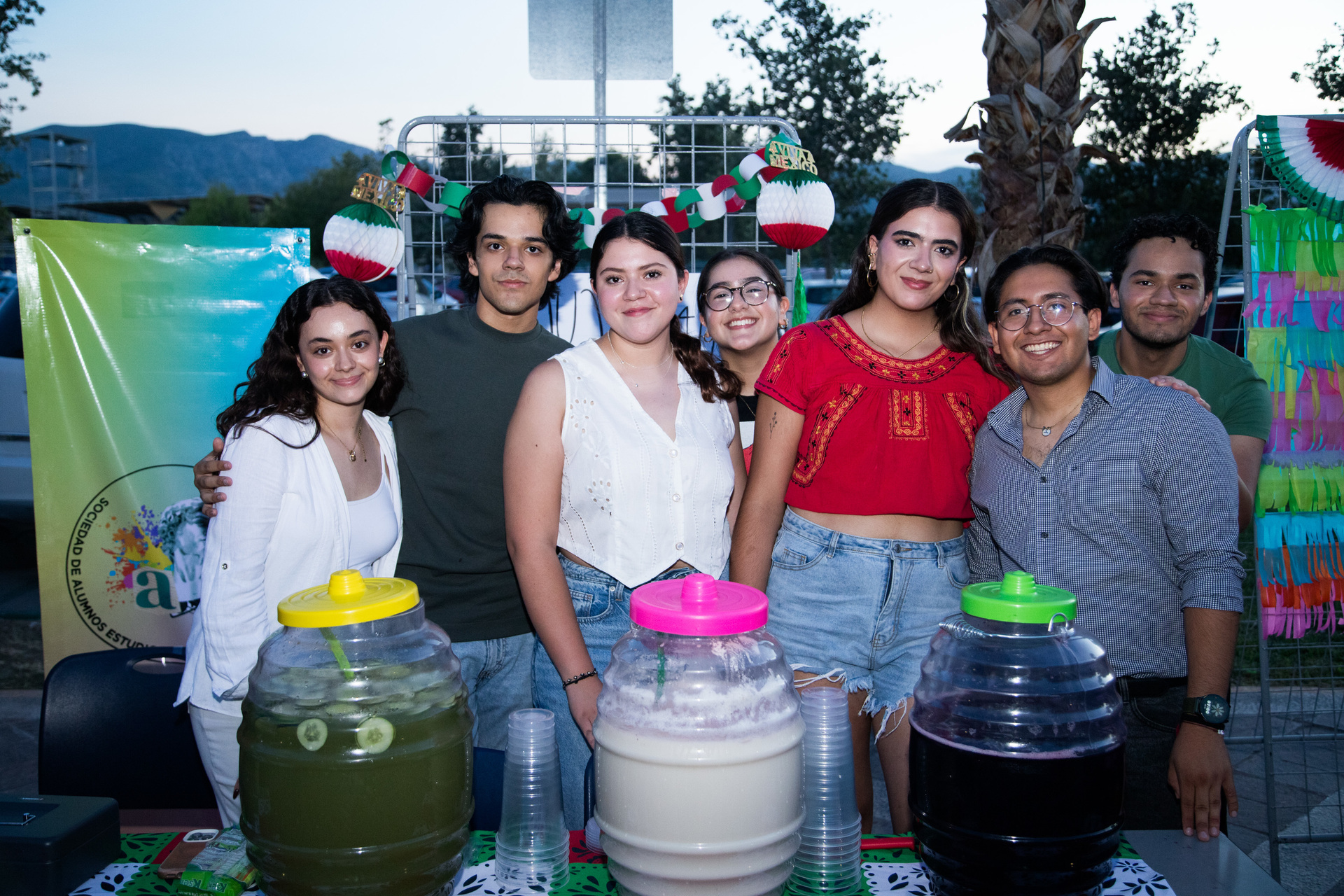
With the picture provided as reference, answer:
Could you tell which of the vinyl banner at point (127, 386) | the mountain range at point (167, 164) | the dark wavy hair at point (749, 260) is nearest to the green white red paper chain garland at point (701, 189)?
the dark wavy hair at point (749, 260)

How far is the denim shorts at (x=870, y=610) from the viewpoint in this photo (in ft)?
6.46

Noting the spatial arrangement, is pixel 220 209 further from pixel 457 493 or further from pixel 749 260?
pixel 457 493

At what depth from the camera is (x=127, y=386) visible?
3.68 metres

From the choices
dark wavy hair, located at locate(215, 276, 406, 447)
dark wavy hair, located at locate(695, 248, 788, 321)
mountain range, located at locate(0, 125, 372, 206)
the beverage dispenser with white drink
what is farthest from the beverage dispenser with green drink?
mountain range, located at locate(0, 125, 372, 206)

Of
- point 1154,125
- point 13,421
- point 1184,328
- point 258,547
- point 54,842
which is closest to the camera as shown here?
point 54,842

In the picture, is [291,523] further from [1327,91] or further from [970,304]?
[1327,91]

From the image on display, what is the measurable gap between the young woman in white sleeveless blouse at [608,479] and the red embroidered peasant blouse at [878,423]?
202 mm

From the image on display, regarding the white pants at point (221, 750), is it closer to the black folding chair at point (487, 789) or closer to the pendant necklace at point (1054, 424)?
the black folding chair at point (487, 789)

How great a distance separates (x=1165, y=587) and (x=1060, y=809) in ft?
2.63

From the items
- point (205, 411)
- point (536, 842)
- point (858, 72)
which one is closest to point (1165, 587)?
point (536, 842)

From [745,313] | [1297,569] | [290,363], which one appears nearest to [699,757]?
[290,363]

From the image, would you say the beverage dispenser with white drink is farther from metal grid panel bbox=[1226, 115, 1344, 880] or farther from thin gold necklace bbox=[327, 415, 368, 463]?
metal grid panel bbox=[1226, 115, 1344, 880]

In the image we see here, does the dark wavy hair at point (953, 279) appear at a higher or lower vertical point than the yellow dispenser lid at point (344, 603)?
higher

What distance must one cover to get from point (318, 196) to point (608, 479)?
40277 millimetres
